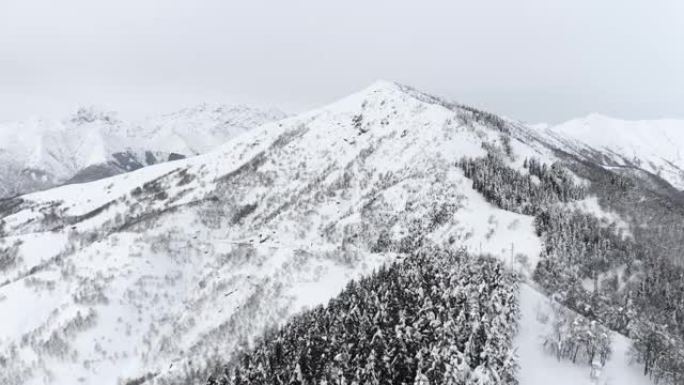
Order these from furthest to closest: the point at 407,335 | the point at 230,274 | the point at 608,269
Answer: the point at 230,274 < the point at 608,269 < the point at 407,335

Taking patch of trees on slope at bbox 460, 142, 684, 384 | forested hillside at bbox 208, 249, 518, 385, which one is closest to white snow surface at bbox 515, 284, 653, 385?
patch of trees on slope at bbox 460, 142, 684, 384

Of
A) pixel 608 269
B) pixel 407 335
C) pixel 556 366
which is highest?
pixel 407 335

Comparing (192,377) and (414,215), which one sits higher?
(414,215)

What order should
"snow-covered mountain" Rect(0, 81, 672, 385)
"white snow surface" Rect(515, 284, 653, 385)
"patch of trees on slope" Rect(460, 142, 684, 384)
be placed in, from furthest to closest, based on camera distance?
"snow-covered mountain" Rect(0, 81, 672, 385), "patch of trees on slope" Rect(460, 142, 684, 384), "white snow surface" Rect(515, 284, 653, 385)

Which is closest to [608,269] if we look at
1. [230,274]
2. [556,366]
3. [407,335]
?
[556,366]

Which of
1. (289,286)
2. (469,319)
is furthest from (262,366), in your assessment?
(289,286)

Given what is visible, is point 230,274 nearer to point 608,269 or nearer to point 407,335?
point 407,335

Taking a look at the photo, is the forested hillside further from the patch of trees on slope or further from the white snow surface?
the patch of trees on slope

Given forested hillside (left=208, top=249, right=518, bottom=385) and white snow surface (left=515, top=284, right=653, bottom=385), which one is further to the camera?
white snow surface (left=515, top=284, right=653, bottom=385)

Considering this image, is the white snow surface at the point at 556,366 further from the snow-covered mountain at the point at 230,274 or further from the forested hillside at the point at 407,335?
the forested hillside at the point at 407,335

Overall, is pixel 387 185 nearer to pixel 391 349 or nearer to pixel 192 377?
pixel 192 377

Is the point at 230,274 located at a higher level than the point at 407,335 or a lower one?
lower
